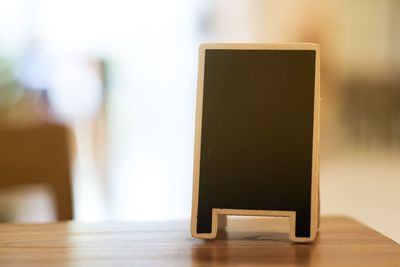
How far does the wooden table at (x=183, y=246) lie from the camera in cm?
58

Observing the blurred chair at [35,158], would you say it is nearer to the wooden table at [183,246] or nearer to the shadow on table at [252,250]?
the wooden table at [183,246]

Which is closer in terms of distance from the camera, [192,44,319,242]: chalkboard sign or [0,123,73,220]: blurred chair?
[192,44,319,242]: chalkboard sign

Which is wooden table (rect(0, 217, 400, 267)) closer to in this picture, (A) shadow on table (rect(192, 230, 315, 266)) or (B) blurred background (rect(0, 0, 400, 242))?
(A) shadow on table (rect(192, 230, 315, 266))

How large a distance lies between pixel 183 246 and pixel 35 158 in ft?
1.83

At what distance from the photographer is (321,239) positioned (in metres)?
0.69

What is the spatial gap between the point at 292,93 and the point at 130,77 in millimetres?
1324

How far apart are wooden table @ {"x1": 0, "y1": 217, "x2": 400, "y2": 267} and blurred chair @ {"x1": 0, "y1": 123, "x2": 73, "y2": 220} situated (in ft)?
0.98

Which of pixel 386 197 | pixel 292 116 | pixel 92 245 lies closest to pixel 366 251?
pixel 292 116

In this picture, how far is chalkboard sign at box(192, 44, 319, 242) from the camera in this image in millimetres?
674

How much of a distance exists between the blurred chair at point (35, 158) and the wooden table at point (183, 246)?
0.30 meters

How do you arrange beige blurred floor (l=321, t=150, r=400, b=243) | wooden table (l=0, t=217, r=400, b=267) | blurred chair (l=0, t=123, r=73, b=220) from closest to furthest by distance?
wooden table (l=0, t=217, r=400, b=267), blurred chair (l=0, t=123, r=73, b=220), beige blurred floor (l=321, t=150, r=400, b=243)

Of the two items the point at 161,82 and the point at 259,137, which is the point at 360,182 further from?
the point at 259,137

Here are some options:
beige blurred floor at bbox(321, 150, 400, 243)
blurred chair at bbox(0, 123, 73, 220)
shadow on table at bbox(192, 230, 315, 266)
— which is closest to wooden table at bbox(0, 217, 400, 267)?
shadow on table at bbox(192, 230, 315, 266)

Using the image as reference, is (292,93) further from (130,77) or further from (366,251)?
(130,77)
